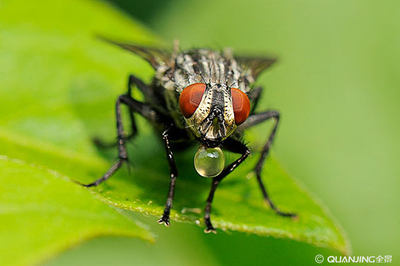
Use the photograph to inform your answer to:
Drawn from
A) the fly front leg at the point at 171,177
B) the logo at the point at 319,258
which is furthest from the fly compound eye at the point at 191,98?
the logo at the point at 319,258

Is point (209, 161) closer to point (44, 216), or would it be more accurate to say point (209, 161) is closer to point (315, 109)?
point (44, 216)

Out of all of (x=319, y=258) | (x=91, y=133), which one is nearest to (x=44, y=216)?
(x=91, y=133)

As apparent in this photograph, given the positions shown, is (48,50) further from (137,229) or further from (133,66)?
(137,229)

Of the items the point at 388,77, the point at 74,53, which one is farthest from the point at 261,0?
the point at 74,53

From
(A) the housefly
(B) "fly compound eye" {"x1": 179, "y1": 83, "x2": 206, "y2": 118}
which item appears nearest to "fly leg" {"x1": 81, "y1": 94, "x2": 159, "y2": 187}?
(A) the housefly

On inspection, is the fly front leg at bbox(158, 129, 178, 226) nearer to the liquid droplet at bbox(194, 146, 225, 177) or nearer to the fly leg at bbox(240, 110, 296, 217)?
the liquid droplet at bbox(194, 146, 225, 177)

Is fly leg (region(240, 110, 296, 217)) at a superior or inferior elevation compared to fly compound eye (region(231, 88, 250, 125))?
inferior

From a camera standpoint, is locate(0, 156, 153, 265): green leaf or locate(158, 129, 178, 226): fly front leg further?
locate(158, 129, 178, 226): fly front leg

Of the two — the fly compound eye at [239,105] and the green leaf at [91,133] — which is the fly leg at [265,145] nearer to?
the green leaf at [91,133]
